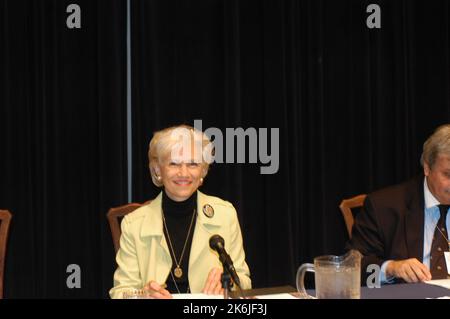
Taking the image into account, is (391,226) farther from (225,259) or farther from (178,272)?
(225,259)

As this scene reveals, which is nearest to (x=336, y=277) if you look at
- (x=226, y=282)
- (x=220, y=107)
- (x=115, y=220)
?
(x=226, y=282)

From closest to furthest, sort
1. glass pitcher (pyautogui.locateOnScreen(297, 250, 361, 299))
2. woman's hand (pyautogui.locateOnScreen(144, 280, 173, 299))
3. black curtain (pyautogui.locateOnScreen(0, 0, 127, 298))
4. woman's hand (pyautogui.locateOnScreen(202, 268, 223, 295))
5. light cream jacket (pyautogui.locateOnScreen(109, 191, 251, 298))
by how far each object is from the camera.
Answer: glass pitcher (pyautogui.locateOnScreen(297, 250, 361, 299)) < woman's hand (pyautogui.locateOnScreen(144, 280, 173, 299)) < woman's hand (pyautogui.locateOnScreen(202, 268, 223, 295)) < light cream jacket (pyautogui.locateOnScreen(109, 191, 251, 298)) < black curtain (pyautogui.locateOnScreen(0, 0, 127, 298))

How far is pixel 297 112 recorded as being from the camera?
4578 mm

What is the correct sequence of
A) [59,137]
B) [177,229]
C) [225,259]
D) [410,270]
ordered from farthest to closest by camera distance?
[59,137]
[177,229]
[410,270]
[225,259]

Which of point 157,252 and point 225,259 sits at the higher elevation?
point 225,259

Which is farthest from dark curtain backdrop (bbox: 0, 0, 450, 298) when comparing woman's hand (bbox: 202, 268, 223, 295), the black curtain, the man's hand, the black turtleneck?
woman's hand (bbox: 202, 268, 223, 295)

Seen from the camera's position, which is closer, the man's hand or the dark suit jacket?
the man's hand

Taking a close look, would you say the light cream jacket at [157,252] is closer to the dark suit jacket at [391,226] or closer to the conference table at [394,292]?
the conference table at [394,292]

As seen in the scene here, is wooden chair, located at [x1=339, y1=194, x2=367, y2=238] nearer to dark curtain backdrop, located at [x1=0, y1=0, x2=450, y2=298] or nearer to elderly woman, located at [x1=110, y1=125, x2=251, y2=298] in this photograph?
elderly woman, located at [x1=110, y1=125, x2=251, y2=298]

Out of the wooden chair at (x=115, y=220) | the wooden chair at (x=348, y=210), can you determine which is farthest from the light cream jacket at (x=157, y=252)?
the wooden chair at (x=348, y=210)

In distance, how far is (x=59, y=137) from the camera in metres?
4.26

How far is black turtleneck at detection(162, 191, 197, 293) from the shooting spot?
9.11 ft

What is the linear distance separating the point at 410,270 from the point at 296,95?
7.40 ft
